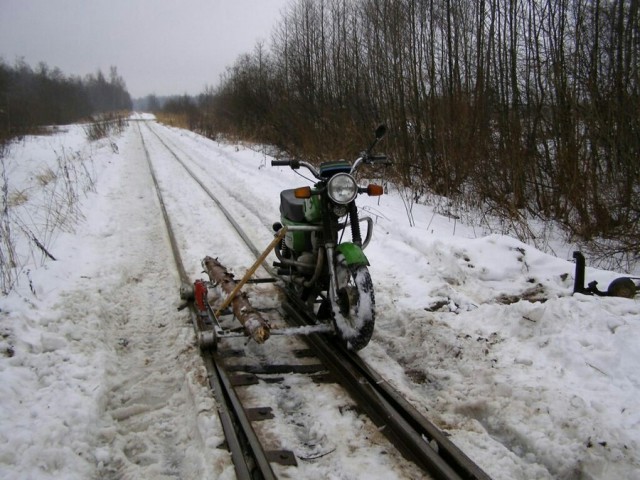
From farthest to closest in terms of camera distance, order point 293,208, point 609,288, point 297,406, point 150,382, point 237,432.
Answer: point 293,208 < point 609,288 < point 150,382 < point 297,406 < point 237,432

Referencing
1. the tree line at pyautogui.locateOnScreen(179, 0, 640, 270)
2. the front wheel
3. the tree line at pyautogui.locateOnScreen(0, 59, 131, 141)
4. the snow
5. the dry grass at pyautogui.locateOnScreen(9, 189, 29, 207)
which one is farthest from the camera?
the tree line at pyautogui.locateOnScreen(0, 59, 131, 141)

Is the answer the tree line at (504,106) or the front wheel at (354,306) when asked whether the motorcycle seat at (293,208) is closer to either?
the front wheel at (354,306)

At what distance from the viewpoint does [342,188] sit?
384cm

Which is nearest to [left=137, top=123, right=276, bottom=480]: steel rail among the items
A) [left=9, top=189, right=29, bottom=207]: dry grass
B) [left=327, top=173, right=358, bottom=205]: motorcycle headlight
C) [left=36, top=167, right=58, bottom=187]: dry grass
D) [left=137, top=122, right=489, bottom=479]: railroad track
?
[left=137, top=122, right=489, bottom=479]: railroad track

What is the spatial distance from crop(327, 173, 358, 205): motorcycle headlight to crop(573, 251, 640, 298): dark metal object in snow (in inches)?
92.9

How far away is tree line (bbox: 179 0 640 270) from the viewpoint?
23.4 ft

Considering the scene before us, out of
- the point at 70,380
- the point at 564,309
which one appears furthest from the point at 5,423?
the point at 564,309

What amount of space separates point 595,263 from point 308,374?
490cm

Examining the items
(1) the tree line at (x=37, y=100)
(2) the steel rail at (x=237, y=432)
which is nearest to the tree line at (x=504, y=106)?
(2) the steel rail at (x=237, y=432)

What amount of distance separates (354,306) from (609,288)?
2601 mm

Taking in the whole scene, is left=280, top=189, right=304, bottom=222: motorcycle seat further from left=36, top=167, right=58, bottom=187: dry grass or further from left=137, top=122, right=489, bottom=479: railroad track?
left=36, top=167, right=58, bottom=187: dry grass

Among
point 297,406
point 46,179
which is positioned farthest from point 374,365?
point 46,179

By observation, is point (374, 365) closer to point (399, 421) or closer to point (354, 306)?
point (354, 306)

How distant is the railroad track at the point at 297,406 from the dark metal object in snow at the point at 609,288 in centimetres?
244
